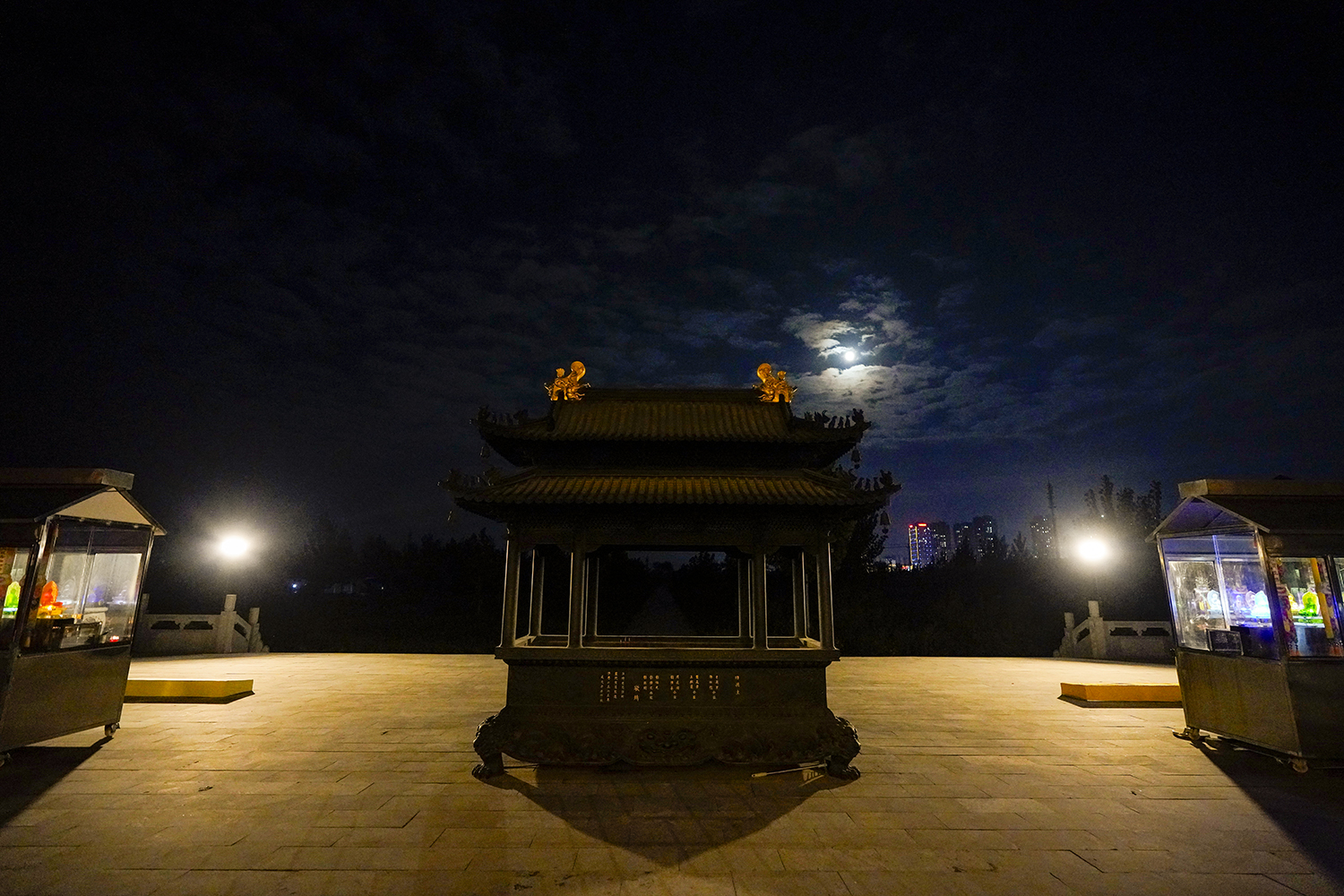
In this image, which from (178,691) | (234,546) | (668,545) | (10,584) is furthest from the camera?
(234,546)

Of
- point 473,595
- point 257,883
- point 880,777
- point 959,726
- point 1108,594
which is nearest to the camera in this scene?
point 257,883

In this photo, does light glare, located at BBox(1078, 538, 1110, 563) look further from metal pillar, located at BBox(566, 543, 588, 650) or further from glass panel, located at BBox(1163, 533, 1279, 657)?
metal pillar, located at BBox(566, 543, 588, 650)

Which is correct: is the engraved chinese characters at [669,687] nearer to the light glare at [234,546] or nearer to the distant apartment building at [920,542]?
the light glare at [234,546]

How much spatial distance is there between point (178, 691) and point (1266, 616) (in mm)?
19274

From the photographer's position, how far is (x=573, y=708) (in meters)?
7.90

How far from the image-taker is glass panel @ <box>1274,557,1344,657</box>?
788 centimetres

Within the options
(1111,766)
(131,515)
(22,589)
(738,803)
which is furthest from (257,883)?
(1111,766)

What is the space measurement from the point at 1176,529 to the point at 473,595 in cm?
3481

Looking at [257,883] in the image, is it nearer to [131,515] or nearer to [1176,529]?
[131,515]

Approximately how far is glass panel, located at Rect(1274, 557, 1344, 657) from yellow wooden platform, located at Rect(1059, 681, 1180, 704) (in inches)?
172

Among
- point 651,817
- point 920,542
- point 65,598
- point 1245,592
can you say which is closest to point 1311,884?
point 1245,592

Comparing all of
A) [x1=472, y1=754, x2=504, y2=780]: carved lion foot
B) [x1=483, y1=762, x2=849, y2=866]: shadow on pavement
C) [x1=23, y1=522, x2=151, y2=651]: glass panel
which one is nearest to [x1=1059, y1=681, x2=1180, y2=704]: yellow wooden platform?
[x1=483, y1=762, x2=849, y2=866]: shadow on pavement

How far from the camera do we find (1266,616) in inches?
323

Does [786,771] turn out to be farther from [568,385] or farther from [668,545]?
[568,385]
